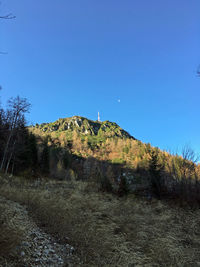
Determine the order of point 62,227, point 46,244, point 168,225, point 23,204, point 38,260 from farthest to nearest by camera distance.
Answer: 1. point 168,225
2. point 23,204
3. point 62,227
4. point 46,244
5. point 38,260

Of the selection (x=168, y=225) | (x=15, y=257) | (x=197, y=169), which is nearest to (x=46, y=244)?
(x=15, y=257)

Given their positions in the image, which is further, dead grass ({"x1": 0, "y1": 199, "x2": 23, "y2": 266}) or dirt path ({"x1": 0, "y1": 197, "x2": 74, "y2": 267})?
dirt path ({"x1": 0, "y1": 197, "x2": 74, "y2": 267})

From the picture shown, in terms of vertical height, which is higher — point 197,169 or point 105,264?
point 197,169

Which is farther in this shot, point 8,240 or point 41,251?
point 41,251

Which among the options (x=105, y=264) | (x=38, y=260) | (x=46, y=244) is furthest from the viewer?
(x=46, y=244)

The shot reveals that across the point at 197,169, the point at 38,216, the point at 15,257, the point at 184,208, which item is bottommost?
the point at 184,208

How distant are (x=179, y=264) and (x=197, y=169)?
17.7m

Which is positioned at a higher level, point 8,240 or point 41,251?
point 8,240

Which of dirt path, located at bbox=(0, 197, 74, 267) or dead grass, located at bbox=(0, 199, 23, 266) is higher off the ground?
dead grass, located at bbox=(0, 199, 23, 266)

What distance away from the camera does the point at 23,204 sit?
690 centimetres

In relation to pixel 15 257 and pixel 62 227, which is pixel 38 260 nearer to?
pixel 15 257

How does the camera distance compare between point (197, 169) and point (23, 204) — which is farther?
point (197, 169)

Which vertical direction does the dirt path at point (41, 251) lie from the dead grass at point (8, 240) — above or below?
below

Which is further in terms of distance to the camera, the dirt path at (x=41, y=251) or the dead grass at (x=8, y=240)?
the dirt path at (x=41, y=251)
